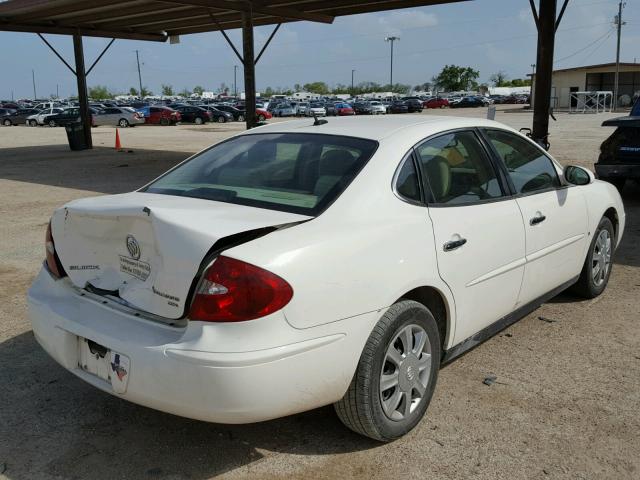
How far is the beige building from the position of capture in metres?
67.2

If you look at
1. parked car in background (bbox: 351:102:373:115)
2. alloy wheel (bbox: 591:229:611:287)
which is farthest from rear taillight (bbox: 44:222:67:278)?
parked car in background (bbox: 351:102:373:115)

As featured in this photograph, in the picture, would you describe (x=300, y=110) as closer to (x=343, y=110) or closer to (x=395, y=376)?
(x=343, y=110)

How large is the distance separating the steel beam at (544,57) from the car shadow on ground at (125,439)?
29.4ft

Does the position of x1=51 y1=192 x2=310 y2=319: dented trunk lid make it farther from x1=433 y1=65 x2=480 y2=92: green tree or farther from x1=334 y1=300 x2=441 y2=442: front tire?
A: x1=433 y1=65 x2=480 y2=92: green tree

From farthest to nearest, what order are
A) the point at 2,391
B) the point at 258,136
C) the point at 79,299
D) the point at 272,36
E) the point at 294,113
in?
the point at 294,113 < the point at 272,36 < the point at 258,136 < the point at 2,391 < the point at 79,299

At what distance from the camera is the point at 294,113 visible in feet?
178

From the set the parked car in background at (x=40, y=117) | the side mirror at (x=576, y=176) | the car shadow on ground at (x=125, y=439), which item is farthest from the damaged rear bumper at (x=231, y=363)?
the parked car in background at (x=40, y=117)

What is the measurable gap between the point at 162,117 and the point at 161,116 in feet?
0.33

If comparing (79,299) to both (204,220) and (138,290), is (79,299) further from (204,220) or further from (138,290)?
(204,220)

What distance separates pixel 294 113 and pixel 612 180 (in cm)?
4559

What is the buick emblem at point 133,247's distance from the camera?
2.86 m

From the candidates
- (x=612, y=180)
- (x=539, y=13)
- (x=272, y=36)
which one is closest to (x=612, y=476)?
(x=612, y=180)

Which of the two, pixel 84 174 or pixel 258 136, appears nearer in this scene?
pixel 258 136

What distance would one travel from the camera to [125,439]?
10.4 feet
